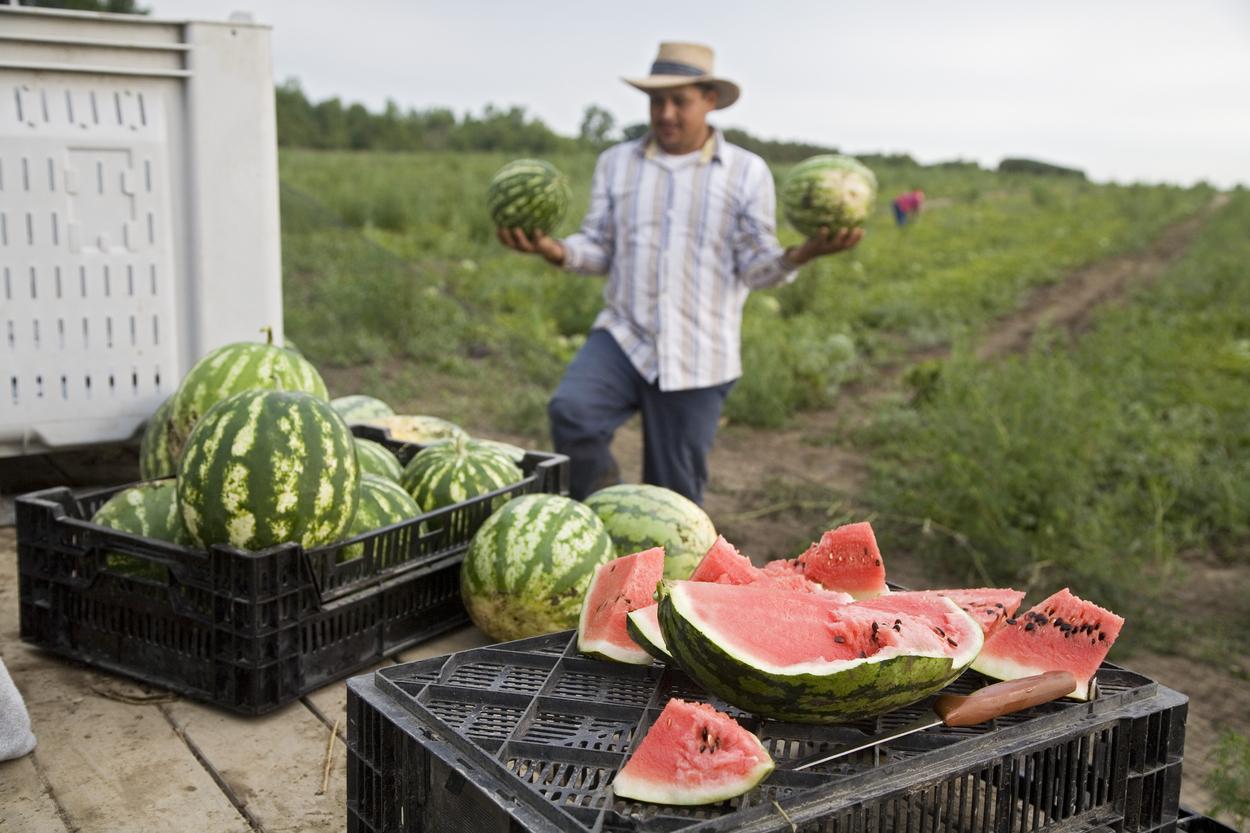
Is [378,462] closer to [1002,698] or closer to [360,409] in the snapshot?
[360,409]

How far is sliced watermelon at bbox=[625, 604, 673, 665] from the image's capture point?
200 cm

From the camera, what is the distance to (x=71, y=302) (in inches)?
149

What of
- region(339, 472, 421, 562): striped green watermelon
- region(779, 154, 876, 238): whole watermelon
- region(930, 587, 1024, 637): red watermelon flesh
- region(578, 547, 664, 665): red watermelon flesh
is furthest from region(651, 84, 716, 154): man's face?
region(930, 587, 1024, 637): red watermelon flesh

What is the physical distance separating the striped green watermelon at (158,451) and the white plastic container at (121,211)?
24.4 inches

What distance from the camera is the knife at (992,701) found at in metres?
1.83

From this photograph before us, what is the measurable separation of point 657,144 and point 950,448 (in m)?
2.20

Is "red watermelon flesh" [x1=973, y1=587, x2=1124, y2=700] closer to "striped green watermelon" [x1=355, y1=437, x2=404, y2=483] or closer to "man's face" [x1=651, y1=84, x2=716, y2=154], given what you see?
"striped green watermelon" [x1=355, y1=437, x2=404, y2=483]

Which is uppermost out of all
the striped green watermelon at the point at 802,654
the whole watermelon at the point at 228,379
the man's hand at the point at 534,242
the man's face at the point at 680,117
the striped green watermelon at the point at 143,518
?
the man's face at the point at 680,117

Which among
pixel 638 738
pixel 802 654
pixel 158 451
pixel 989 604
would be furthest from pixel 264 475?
pixel 989 604

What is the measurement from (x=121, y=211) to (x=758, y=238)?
2.59 m

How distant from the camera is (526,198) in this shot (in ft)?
16.7

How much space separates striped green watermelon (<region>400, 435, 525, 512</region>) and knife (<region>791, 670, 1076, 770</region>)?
167cm

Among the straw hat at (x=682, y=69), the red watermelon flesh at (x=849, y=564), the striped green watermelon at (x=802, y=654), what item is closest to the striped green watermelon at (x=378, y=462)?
the red watermelon flesh at (x=849, y=564)

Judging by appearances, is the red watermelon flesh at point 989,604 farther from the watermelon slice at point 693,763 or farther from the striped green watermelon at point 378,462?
the striped green watermelon at point 378,462
